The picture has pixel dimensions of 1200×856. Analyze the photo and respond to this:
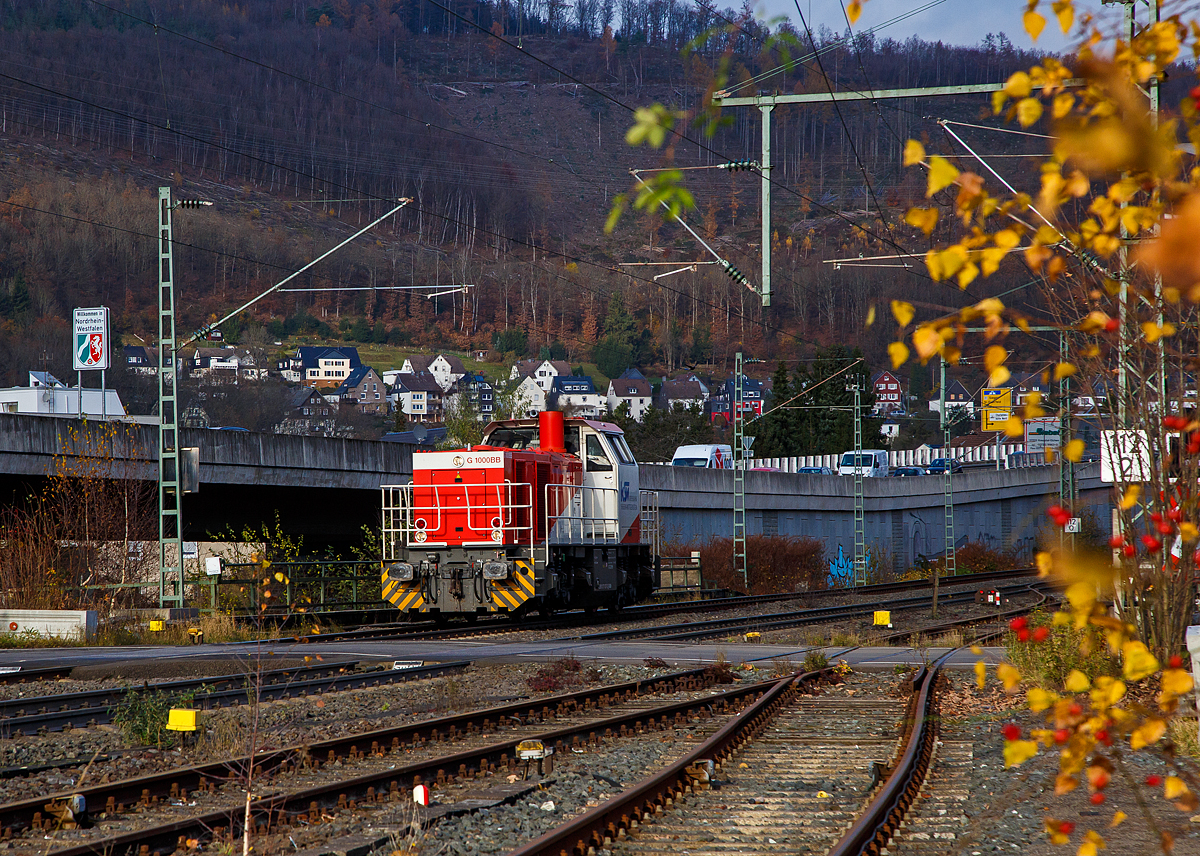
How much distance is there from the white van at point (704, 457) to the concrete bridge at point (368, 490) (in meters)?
9.54

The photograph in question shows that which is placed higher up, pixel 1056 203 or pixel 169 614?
pixel 1056 203

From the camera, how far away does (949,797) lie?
7.92 m

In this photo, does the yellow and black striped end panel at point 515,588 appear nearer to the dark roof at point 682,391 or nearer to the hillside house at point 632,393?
the hillside house at point 632,393

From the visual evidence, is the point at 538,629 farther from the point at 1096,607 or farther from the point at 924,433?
the point at 924,433

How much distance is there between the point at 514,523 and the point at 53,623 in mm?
8072

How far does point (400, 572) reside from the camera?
67.3 feet

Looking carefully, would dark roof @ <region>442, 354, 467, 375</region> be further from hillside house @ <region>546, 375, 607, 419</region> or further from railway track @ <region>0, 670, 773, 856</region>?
railway track @ <region>0, 670, 773, 856</region>

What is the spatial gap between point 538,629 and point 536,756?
12688 millimetres

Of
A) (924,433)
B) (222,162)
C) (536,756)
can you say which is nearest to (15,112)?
(222,162)

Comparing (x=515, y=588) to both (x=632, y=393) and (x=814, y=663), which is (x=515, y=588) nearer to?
(x=814, y=663)

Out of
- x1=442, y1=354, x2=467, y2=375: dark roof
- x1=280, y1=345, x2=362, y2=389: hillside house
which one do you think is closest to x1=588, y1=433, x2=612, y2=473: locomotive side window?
x1=280, y1=345, x2=362, y2=389: hillside house

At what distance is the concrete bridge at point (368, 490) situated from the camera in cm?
2312

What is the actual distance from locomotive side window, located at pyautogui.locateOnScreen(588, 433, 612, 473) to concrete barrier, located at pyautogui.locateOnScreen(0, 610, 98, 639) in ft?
30.7

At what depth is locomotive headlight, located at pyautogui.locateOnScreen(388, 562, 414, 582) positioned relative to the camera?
67.2 feet
